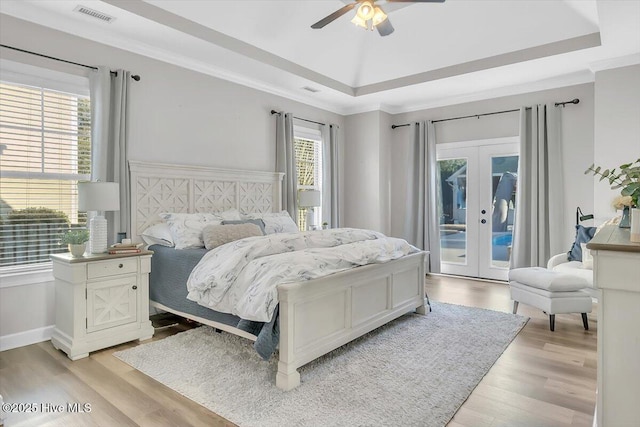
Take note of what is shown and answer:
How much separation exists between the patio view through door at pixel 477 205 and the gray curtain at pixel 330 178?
1684 millimetres

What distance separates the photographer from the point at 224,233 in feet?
12.2

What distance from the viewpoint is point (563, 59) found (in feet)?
14.6

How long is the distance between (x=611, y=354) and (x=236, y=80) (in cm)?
466

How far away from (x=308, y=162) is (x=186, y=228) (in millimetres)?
2888

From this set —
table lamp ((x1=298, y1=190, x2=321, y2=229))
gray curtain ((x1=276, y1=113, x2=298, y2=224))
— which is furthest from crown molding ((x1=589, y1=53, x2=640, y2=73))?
gray curtain ((x1=276, y1=113, x2=298, y2=224))

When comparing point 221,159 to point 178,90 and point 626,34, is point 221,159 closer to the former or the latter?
point 178,90

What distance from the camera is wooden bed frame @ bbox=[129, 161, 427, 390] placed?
2.56 metres

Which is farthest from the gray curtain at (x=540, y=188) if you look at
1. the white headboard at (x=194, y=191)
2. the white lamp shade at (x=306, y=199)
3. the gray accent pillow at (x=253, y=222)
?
the gray accent pillow at (x=253, y=222)

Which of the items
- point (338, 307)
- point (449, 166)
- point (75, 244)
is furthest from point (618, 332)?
point (449, 166)

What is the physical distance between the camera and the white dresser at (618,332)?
156cm

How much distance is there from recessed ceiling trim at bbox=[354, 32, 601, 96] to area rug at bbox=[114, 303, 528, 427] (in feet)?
A: 9.90

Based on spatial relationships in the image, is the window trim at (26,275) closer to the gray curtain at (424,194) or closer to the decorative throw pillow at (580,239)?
the gray curtain at (424,194)

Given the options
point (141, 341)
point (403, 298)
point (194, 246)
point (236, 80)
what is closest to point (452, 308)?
point (403, 298)

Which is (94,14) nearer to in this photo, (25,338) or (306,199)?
(25,338)
